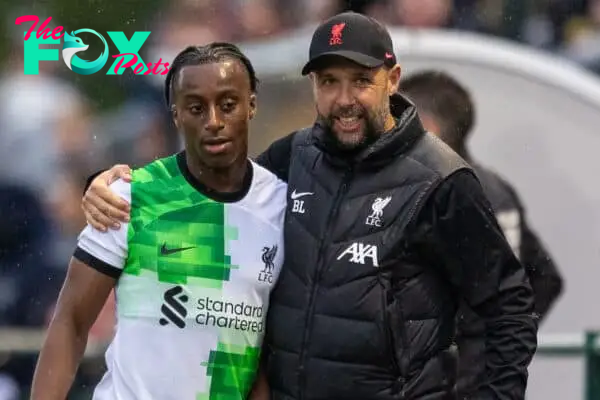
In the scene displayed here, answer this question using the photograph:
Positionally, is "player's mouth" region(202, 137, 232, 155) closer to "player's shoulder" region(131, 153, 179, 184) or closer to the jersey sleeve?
"player's shoulder" region(131, 153, 179, 184)

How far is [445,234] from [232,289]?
1.95 feet

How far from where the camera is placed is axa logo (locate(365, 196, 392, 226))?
3754mm

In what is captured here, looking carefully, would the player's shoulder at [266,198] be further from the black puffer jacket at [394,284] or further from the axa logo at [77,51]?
the axa logo at [77,51]

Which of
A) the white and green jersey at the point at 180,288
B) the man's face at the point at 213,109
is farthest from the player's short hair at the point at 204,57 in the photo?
the white and green jersey at the point at 180,288

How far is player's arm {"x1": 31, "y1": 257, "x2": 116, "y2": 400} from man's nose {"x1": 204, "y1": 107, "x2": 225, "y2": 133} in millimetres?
481

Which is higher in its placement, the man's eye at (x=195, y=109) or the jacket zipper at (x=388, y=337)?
the man's eye at (x=195, y=109)

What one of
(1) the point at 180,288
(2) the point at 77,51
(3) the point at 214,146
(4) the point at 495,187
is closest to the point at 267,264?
(1) the point at 180,288

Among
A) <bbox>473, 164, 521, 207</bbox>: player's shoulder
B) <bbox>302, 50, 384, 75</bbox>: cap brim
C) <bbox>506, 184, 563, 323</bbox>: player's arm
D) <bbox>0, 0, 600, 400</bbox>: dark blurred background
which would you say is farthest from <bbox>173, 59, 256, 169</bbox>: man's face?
<bbox>0, 0, 600, 400</bbox>: dark blurred background

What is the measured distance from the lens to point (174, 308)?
3693 mm

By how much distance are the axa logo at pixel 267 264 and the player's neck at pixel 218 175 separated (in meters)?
0.19

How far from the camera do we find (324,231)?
3795 millimetres

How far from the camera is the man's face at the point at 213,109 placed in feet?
12.1

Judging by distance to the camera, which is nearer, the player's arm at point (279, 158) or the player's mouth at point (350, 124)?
the player's mouth at point (350, 124)

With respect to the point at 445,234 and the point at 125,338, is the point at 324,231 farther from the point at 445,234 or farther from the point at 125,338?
the point at 125,338
